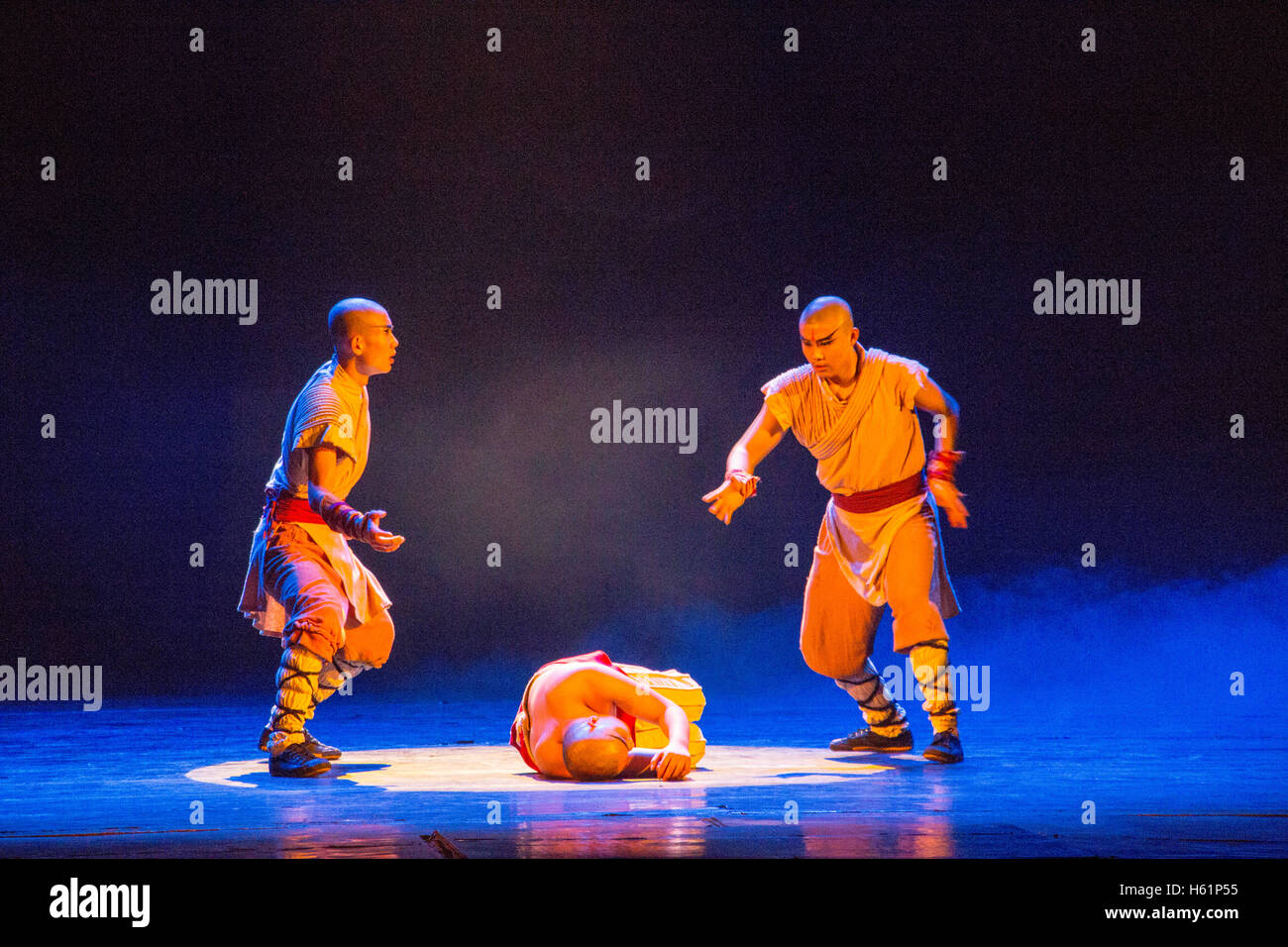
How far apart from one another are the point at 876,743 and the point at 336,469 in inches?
88.3

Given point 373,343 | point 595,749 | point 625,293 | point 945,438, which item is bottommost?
point 595,749

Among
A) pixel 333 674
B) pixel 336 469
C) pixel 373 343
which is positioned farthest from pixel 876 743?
pixel 373 343

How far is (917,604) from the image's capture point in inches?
178

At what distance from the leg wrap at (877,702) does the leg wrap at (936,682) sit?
11.9 inches

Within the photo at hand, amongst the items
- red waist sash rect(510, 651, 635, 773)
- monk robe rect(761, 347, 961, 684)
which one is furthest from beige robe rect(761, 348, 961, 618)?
red waist sash rect(510, 651, 635, 773)

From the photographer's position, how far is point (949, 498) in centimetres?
458

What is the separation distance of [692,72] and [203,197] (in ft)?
9.05

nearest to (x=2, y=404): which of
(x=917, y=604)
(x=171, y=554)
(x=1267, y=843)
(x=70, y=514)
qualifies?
(x=70, y=514)

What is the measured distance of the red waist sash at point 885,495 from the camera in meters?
4.66

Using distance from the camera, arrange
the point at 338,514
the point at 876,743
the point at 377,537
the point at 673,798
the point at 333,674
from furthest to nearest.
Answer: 1. the point at 876,743
2. the point at 333,674
3. the point at 338,514
4. the point at 377,537
5. the point at 673,798

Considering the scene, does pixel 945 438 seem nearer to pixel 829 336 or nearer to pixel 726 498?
pixel 829 336

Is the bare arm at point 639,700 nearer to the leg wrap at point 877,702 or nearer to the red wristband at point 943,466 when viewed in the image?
the leg wrap at point 877,702
